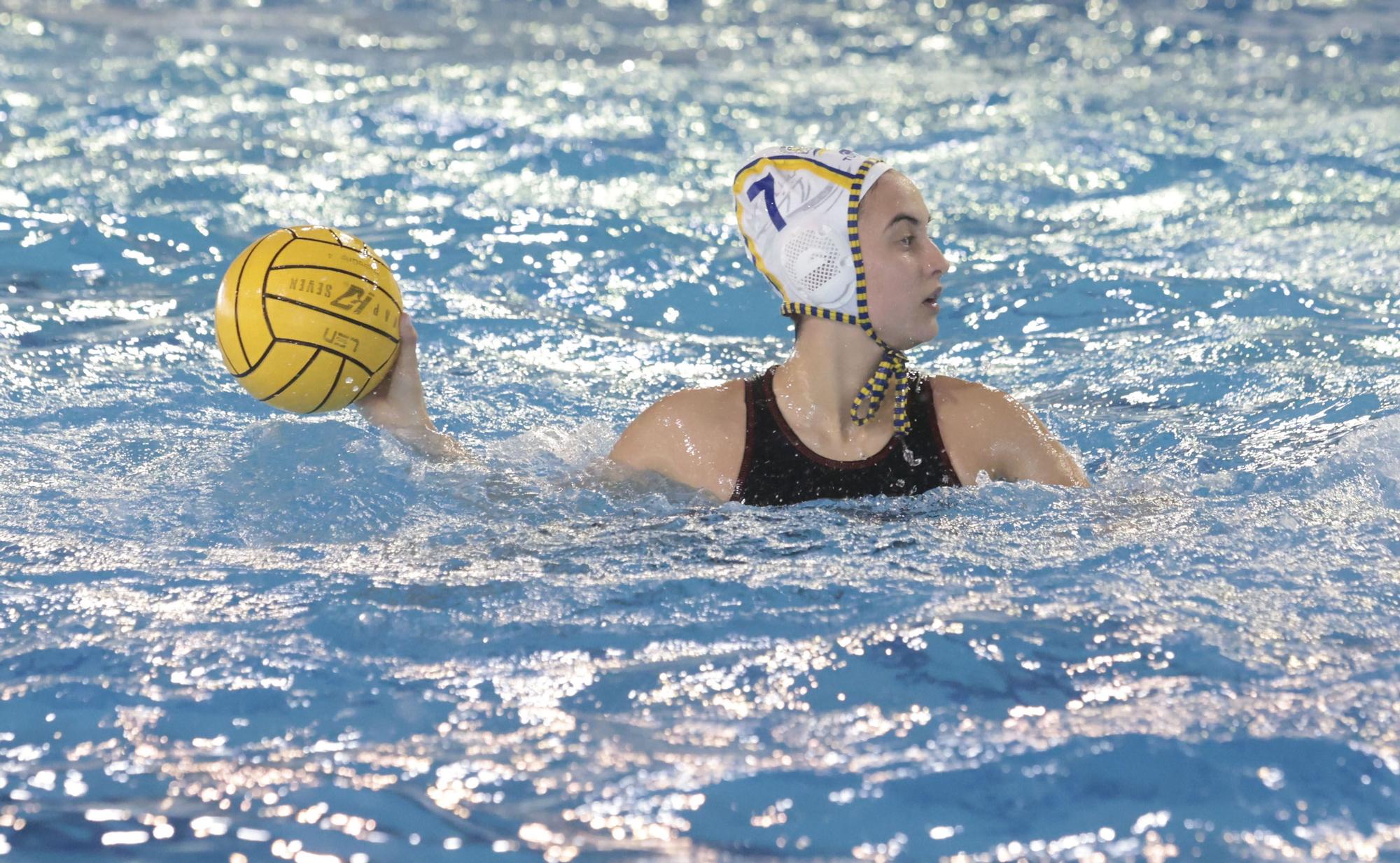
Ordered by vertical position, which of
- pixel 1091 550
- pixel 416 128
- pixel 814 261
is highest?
pixel 416 128

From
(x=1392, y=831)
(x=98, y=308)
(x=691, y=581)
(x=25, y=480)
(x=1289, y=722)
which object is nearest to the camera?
(x=1392, y=831)

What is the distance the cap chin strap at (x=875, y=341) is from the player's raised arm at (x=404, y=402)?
3.65ft

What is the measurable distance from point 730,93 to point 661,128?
157cm

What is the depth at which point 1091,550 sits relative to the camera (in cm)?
387

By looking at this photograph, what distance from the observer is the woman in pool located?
3.90 metres

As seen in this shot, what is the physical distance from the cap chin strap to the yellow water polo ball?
4.00 ft

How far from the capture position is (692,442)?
163 inches

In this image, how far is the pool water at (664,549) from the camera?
9.52ft

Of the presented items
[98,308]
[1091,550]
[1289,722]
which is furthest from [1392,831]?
[98,308]

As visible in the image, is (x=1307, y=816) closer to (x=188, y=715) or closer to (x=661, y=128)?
(x=188, y=715)

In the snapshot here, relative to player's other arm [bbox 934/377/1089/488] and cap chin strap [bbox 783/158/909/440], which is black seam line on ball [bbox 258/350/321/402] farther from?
player's other arm [bbox 934/377/1089/488]

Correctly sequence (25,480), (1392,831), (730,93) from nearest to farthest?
1. (1392,831)
2. (25,480)
3. (730,93)

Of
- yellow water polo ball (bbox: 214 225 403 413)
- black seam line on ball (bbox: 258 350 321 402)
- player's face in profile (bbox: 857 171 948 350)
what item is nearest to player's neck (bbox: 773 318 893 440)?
player's face in profile (bbox: 857 171 948 350)

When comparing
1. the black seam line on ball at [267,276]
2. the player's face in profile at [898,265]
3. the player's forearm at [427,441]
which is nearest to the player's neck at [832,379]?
the player's face in profile at [898,265]
